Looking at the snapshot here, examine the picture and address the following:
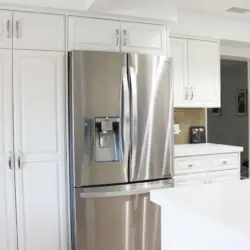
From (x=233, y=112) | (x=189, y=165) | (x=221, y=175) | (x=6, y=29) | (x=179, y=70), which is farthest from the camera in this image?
(x=233, y=112)

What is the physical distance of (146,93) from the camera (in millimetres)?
2785

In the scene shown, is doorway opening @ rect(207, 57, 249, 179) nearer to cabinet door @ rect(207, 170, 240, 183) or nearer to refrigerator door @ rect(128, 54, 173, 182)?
cabinet door @ rect(207, 170, 240, 183)

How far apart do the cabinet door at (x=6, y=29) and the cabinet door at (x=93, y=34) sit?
47cm

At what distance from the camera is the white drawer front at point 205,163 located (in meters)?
3.24

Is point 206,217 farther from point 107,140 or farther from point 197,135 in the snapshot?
point 197,135

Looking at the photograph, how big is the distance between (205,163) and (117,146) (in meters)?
1.13

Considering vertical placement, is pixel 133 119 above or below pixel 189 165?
above

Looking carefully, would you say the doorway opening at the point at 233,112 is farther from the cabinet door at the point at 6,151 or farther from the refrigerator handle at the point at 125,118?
the cabinet door at the point at 6,151

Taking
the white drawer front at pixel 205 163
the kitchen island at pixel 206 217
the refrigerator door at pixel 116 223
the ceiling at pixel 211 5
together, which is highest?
the ceiling at pixel 211 5

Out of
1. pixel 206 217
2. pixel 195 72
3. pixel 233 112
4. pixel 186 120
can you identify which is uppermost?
pixel 195 72

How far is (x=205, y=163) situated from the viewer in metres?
3.37

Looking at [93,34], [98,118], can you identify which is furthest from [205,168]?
[93,34]

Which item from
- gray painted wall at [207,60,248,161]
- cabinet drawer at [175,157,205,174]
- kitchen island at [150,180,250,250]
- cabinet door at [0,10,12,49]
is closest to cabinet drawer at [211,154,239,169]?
cabinet drawer at [175,157,205,174]

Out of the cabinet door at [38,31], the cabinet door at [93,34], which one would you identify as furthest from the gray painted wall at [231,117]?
the cabinet door at [38,31]
